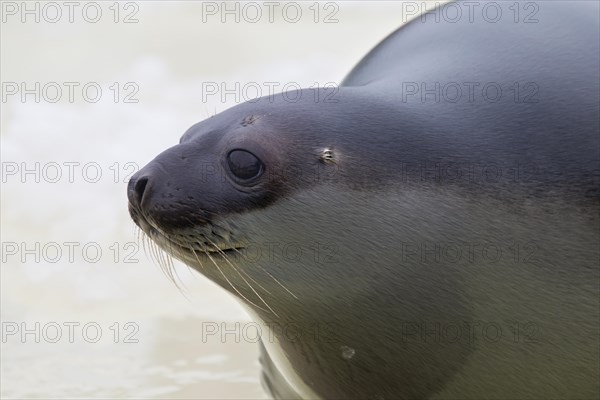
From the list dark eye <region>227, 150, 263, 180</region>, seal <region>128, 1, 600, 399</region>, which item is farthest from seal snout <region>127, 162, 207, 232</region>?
dark eye <region>227, 150, 263, 180</region>

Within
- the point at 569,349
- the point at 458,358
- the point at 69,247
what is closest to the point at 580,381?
the point at 569,349

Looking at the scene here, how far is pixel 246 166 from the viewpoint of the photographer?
7.73ft

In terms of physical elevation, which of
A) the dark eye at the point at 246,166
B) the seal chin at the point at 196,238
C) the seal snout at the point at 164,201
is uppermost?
the dark eye at the point at 246,166

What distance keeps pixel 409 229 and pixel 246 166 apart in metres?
0.37

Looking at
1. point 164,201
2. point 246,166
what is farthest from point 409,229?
point 164,201

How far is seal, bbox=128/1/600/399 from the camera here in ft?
7.70

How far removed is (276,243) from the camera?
2354 millimetres

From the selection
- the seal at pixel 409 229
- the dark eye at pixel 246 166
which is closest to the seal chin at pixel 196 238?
the seal at pixel 409 229

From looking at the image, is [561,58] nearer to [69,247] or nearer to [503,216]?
[503,216]

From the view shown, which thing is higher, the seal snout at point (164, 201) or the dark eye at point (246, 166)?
the dark eye at point (246, 166)

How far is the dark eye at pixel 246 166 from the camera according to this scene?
7.73ft

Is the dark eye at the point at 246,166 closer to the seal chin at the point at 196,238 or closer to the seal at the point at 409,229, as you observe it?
the seal at the point at 409,229

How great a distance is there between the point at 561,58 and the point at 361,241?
0.67 m

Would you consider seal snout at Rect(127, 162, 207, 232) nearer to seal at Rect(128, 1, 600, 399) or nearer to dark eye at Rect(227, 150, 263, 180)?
seal at Rect(128, 1, 600, 399)
